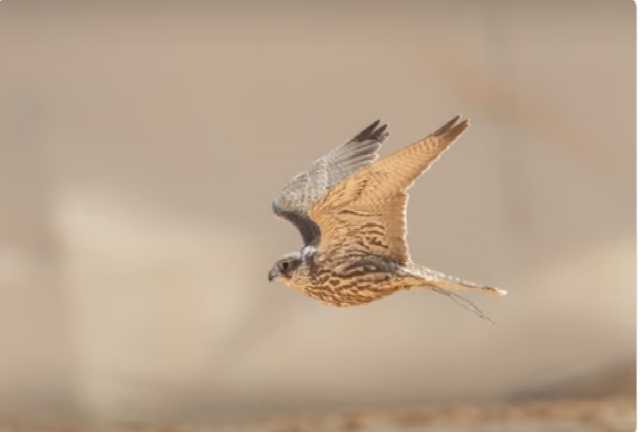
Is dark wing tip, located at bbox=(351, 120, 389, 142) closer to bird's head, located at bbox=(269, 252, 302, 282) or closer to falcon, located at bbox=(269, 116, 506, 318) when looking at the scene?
falcon, located at bbox=(269, 116, 506, 318)

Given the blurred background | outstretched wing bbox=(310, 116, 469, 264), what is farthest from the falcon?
the blurred background

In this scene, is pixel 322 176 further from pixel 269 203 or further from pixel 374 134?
pixel 269 203

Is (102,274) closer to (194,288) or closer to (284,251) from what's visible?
(194,288)

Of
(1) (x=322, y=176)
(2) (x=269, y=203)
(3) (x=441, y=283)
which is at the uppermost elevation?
(2) (x=269, y=203)

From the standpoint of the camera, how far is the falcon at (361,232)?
1.77m

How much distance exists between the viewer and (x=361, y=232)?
1855 mm

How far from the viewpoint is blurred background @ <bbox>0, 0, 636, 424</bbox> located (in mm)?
2451

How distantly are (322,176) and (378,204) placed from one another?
8.9 inches

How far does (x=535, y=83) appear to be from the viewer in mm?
2561

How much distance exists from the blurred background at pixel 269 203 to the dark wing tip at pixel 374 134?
0.95ft

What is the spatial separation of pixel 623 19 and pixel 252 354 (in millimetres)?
1321

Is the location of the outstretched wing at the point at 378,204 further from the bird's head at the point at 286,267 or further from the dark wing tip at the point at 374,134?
the dark wing tip at the point at 374,134

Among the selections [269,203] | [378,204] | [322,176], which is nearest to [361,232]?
[378,204]

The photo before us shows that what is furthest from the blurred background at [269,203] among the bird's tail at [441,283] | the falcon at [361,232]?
the falcon at [361,232]
